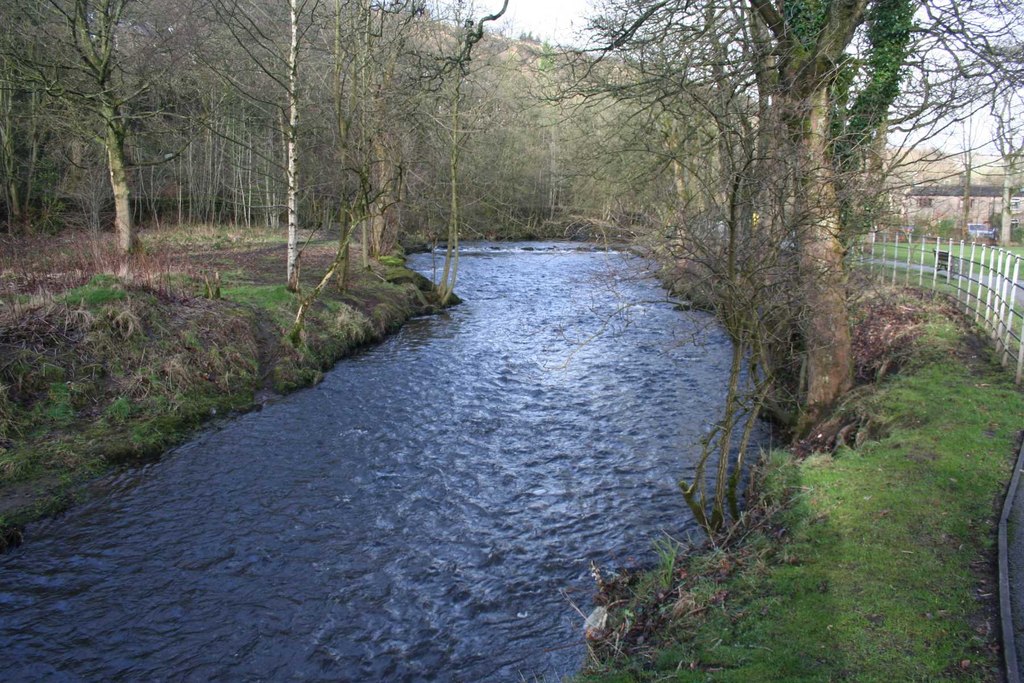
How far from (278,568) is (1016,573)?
680 centimetres

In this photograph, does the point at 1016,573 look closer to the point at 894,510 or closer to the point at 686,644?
the point at 894,510

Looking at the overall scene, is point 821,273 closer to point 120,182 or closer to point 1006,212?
point 120,182

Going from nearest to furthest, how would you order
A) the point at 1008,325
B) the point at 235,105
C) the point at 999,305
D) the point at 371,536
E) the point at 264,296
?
the point at 371,536
the point at 1008,325
the point at 999,305
the point at 264,296
the point at 235,105

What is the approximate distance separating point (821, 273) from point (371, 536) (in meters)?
5.79

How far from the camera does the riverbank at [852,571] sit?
4980 mm

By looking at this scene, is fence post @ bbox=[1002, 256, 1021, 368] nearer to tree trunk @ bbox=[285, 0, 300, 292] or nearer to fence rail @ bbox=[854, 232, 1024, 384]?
fence rail @ bbox=[854, 232, 1024, 384]

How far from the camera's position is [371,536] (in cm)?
836

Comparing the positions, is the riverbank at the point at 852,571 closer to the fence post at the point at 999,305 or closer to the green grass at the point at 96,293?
Result: the fence post at the point at 999,305

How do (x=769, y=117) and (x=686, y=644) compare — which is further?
(x=769, y=117)

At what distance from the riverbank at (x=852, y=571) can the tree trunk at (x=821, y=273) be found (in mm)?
869

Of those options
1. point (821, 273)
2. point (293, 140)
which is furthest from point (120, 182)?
point (821, 273)

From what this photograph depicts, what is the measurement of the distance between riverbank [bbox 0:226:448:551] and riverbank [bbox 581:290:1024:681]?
23.9 feet

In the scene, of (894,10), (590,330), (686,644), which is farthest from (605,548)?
(590,330)

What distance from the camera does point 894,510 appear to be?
7027mm
